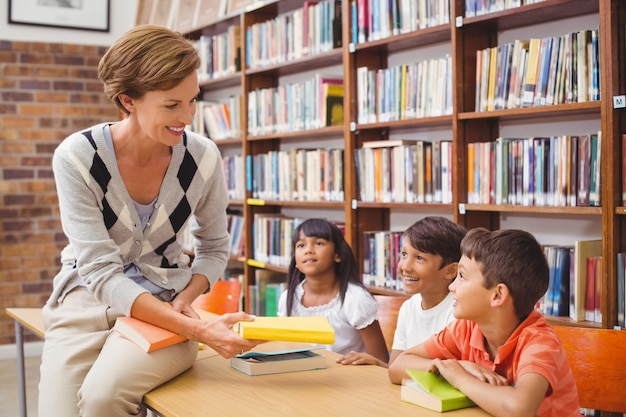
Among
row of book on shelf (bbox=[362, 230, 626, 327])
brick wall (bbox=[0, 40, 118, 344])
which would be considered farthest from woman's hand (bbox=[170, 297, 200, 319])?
brick wall (bbox=[0, 40, 118, 344])

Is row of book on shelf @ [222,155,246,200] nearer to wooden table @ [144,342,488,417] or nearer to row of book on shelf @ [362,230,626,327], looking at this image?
row of book on shelf @ [362,230,626,327]

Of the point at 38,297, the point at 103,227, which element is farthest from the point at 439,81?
the point at 38,297

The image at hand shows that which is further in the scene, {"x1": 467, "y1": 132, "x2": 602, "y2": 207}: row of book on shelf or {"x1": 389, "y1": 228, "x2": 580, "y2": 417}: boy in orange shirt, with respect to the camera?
{"x1": 467, "y1": 132, "x2": 602, "y2": 207}: row of book on shelf

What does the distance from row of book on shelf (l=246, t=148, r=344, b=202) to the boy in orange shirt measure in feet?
7.05

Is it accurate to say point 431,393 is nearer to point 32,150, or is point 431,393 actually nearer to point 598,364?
point 598,364

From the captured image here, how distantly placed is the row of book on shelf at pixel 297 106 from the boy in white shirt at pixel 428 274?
1625 millimetres

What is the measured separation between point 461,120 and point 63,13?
3.42 metres

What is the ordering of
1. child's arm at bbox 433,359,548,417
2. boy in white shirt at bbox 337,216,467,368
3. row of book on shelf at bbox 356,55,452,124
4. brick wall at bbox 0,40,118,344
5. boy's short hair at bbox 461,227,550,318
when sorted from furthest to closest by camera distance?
brick wall at bbox 0,40,118,344, row of book on shelf at bbox 356,55,452,124, boy in white shirt at bbox 337,216,467,368, boy's short hair at bbox 461,227,550,318, child's arm at bbox 433,359,548,417

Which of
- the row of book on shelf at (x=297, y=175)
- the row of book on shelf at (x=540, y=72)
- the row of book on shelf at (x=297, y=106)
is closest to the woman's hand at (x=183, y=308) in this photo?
the row of book on shelf at (x=540, y=72)

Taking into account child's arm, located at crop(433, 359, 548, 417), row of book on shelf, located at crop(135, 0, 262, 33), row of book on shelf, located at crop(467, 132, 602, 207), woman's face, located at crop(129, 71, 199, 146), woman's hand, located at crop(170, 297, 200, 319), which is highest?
row of book on shelf, located at crop(135, 0, 262, 33)

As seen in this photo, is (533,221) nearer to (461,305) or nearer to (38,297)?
(461,305)

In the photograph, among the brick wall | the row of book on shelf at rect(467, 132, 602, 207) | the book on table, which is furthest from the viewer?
the brick wall

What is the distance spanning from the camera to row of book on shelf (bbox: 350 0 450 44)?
3.25 meters

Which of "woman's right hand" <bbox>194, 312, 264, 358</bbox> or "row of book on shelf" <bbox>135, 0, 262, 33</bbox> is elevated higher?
"row of book on shelf" <bbox>135, 0, 262, 33</bbox>
